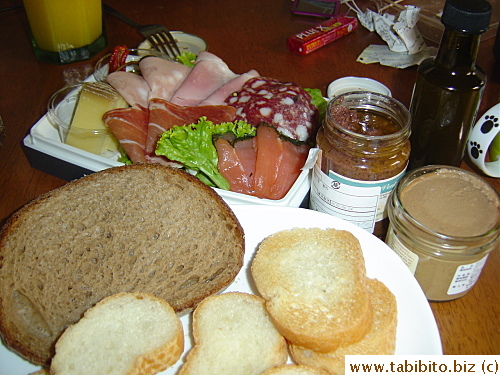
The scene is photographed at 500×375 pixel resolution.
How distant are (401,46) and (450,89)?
4.55 ft

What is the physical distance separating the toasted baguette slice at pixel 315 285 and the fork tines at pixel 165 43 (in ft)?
4.88

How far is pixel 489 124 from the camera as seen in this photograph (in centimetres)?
153

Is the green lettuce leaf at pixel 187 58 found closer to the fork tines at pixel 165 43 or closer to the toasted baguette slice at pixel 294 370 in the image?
the fork tines at pixel 165 43

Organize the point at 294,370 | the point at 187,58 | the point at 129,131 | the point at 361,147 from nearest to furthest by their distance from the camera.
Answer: the point at 294,370 → the point at 361,147 → the point at 129,131 → the point at 187,58

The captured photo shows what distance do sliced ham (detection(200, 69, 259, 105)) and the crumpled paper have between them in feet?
3.04

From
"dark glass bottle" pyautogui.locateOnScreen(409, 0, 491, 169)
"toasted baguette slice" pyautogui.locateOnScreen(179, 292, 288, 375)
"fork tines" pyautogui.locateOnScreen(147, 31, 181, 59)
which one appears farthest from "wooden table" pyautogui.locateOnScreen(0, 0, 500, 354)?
"toasted baguette slice" pyautogui.locateOnScreen(179, 292, 288, 375)

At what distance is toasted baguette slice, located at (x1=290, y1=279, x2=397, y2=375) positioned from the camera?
108 centimetres

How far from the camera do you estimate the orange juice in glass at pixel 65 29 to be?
230 centimetres

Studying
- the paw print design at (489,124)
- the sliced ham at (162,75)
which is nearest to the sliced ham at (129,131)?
the sliced ham at (162,75)

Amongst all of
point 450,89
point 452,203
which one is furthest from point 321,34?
point 452,203

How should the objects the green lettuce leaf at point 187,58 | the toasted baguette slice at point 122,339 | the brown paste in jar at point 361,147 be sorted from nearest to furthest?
the toasted baguette slice at point 122,339 → the brown paste in jar at point 361,147 → the green lettuce leaf at point 187,58

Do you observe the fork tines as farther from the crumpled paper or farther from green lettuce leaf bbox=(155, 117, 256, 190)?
the crumpled paper

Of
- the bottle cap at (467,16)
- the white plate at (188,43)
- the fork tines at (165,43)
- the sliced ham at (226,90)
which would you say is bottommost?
the white plate at (188,43)

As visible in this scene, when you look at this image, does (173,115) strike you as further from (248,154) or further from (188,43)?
(188,43)
